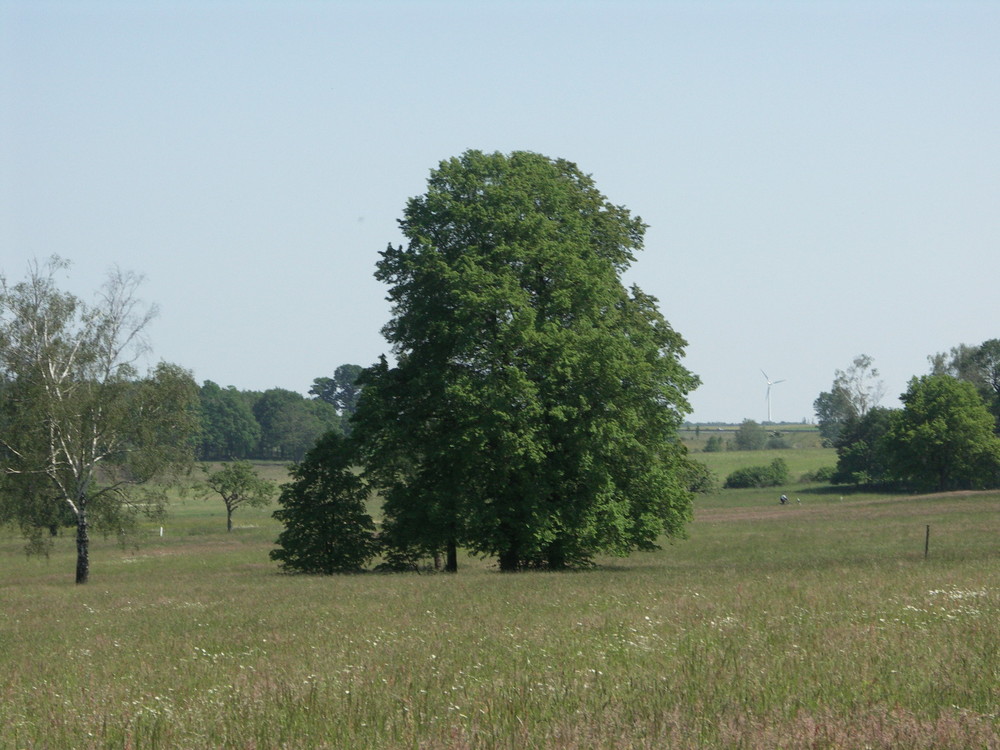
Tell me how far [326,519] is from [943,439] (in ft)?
251

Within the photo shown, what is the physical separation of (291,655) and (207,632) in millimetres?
5097

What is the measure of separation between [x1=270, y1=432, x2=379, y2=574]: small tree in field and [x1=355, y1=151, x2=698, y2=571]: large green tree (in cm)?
263

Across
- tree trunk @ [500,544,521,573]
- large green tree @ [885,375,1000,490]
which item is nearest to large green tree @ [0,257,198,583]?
tree trunk @ [500,544,521,573]

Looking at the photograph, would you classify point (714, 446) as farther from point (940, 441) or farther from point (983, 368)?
point (940, 441)

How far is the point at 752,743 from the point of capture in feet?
24.2

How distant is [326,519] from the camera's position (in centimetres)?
4250

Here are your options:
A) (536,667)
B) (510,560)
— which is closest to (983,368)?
(510,560)

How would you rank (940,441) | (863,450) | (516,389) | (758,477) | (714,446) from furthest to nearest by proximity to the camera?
1. (714,446)
2. (758,477)
3. (863,450)
4. (940,441)
5. (516,389)

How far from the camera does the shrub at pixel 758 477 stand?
124 meters

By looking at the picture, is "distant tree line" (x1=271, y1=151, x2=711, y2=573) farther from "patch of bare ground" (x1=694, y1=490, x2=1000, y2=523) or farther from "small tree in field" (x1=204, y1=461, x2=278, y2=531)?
"small tree in field" (x1=204, y1=461, x2=278, y2=531)

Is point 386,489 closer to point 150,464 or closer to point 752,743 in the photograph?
point 150,464

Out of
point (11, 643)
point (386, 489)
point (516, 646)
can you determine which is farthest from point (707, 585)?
point (386, 489)

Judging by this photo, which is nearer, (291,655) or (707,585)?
(291,655)

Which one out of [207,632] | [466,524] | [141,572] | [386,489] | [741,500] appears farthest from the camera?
[741,500]
